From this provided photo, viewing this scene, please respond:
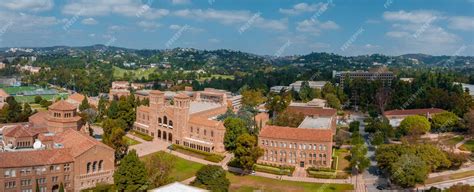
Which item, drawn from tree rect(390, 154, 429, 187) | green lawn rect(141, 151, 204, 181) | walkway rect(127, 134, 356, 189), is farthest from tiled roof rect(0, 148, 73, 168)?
tree rect(390, 154, 429, 187)

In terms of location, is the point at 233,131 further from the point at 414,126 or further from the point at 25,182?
the point at 414,126

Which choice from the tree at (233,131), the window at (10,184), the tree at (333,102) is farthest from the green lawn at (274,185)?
the tree at (333,102)

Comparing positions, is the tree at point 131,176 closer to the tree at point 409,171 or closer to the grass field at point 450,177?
the tree at point 409,171

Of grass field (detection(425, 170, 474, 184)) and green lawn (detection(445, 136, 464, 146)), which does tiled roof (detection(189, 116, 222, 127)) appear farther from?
green lawn (detection(445, 136, 464, 146))

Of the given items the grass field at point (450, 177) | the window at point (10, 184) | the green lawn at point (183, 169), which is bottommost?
the green lawn at point (183, 169)

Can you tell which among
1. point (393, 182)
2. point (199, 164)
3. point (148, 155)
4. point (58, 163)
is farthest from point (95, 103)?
point (393, 182)
